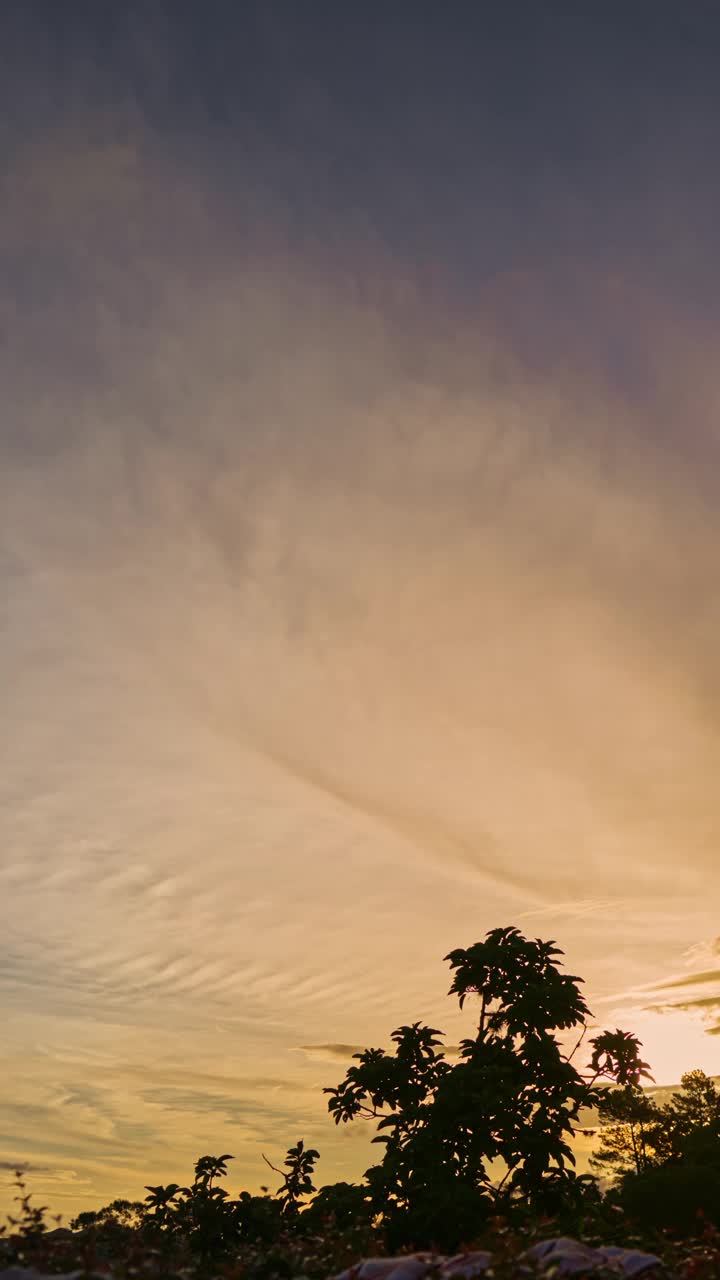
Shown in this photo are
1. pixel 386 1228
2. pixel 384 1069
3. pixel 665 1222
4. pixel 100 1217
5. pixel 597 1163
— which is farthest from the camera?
pixel 597 1163

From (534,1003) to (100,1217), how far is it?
1601 cm

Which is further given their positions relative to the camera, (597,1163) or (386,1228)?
(597,1163)

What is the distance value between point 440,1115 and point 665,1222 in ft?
18.8

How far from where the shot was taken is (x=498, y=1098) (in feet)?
65.7

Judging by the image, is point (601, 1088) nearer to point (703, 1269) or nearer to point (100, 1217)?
point (703, 1269)

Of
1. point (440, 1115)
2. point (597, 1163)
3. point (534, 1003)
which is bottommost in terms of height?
point (597, 1163)

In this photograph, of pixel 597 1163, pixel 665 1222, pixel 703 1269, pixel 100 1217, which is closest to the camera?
pixel 703 1269

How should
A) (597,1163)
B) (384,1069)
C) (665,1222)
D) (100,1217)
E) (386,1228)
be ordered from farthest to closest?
1. (597,1163)
2. (100,1217)
3. (384,1069)
4. (665,1222)
5. (386,1228)

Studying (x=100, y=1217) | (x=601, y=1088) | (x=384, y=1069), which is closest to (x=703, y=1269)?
(x=601, y=1088)

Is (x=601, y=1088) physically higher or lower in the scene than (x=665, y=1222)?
higher

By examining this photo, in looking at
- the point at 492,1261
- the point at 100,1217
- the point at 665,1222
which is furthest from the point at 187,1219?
the point at 492,1261

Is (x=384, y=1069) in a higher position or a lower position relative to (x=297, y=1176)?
higher

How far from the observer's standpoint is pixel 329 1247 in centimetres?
1548

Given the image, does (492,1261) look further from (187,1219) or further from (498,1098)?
(187,1219)
